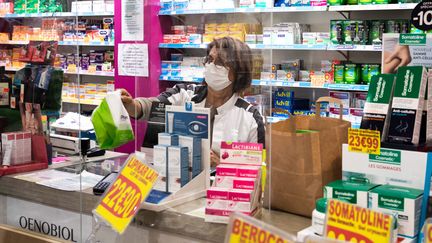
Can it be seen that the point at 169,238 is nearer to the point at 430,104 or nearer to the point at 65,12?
the point at 430,104

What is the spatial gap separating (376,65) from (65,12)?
3.20m

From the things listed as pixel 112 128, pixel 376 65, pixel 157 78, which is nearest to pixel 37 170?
pixel 112 128

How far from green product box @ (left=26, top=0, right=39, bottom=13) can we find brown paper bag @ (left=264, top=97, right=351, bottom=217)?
1.45 m

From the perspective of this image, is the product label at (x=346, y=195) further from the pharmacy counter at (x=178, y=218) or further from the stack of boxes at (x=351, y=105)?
the stack of boxes at (x=351, y=105)

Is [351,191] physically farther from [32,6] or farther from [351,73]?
[351,73]

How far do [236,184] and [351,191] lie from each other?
450 mm

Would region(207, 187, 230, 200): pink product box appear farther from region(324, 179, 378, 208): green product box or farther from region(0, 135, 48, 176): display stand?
region(0, 135, 48, 176): display stand

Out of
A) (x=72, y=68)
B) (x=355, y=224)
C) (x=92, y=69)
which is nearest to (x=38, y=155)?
(x=72, y=68)

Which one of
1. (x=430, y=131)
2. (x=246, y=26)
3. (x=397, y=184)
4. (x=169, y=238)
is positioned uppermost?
(x=246, y=26)

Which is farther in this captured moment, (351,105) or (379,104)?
(351,105)

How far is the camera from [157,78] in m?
2.76

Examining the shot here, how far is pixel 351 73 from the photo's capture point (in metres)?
5.23

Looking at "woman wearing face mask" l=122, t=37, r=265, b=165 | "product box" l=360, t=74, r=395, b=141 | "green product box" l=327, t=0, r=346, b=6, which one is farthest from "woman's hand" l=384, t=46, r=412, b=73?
"green product box" l=327, t=0, r=346, b=6

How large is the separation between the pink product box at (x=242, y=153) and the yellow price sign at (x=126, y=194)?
41 cm
